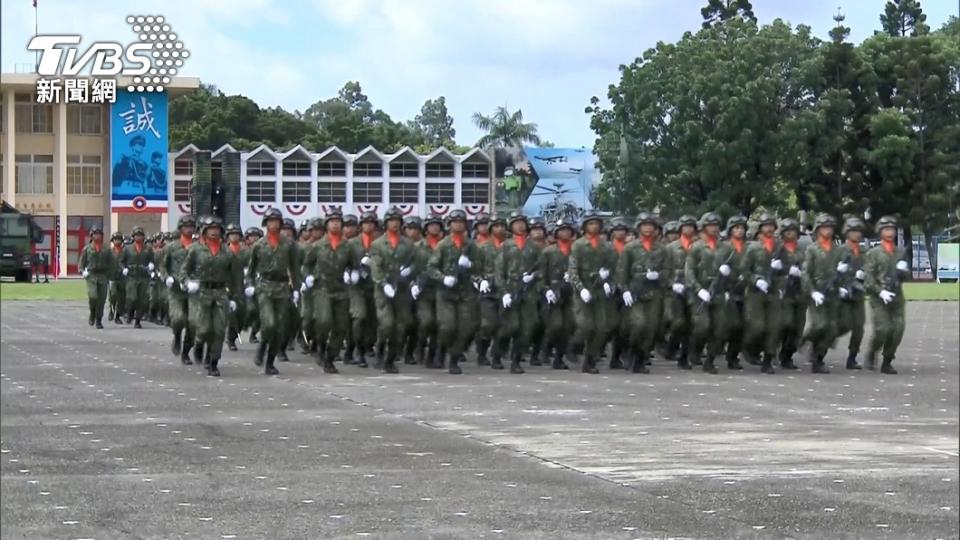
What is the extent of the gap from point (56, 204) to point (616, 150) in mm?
18235

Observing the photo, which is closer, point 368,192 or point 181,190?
point 181,190

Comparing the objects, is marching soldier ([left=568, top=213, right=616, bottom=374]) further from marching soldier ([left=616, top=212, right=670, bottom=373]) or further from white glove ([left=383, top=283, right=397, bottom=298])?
white glove ([left=383, top=283, right=397, bottom=298])

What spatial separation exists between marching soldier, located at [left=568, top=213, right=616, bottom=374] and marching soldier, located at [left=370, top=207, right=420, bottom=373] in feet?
5.41

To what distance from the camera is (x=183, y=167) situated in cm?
3691

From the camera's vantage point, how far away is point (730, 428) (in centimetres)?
1221

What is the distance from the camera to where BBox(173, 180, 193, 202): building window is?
3420 cm

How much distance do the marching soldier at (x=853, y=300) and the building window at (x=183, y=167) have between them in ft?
63.8

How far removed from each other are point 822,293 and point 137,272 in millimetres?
12839

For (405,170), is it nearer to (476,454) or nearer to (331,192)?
(331,192)

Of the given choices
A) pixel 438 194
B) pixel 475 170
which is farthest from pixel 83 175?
pixel 475 170

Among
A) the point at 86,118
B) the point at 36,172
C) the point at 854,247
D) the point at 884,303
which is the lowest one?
the point at 884,303

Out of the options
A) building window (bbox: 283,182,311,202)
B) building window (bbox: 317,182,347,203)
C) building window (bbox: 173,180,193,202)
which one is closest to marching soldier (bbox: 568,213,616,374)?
building window (bbox: 173,180,193,202)

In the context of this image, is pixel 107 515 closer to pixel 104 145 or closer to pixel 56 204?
pixel 56 204

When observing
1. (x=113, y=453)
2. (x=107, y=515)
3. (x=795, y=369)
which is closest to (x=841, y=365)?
(x=795, y=369)
